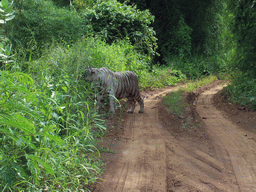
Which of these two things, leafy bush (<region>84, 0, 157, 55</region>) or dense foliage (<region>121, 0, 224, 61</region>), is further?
dense foliage (<region>121, 0, 224, 61</region>)

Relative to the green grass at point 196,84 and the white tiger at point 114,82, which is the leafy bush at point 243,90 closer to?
the green grass at point 196,84

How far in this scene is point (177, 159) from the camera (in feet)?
11.8

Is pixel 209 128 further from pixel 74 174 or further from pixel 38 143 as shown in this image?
pixel 38 143

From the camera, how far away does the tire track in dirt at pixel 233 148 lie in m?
3.20

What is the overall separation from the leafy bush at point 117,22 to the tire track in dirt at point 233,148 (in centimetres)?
502

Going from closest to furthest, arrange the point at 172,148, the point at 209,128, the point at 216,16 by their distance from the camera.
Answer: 1. the point at 172,148
2. the point at 209,128
3. the point at 216,16

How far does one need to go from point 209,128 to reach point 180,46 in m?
10.5

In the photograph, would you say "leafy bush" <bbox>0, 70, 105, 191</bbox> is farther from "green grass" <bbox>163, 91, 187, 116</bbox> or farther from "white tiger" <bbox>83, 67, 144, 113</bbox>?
"green grass" <bbox>163, 91, 187, 116</bbox>

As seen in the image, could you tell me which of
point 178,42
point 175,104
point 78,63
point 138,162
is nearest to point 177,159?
point 138,162

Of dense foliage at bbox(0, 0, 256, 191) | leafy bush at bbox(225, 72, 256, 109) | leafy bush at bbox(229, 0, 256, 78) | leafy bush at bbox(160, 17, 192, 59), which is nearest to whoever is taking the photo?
dense foliage at bbox(0, 0, 256, 191)

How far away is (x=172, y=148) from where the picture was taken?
13.1ft

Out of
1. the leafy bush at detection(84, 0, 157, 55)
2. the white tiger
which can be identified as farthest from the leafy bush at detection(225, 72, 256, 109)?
the leafy bush at detection(84, 0, 157, 55)

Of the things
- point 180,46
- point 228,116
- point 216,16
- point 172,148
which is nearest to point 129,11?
point 180,46

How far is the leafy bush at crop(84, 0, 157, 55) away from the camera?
9945 mm
